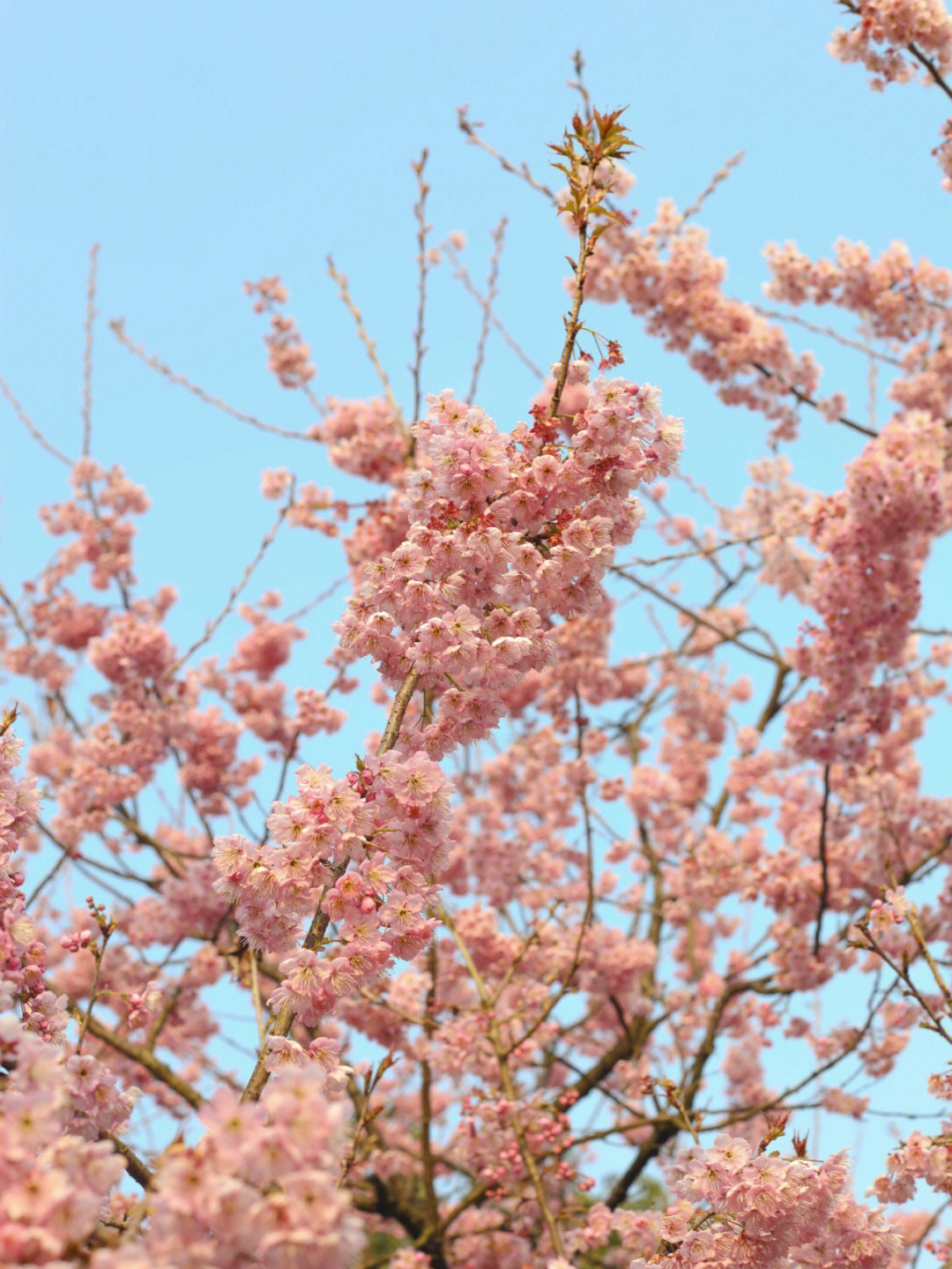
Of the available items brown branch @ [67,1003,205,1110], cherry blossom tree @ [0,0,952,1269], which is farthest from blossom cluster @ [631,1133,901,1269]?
brown branch @ [67,1003,205,1110]

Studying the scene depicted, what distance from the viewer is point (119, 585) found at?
8.51 metres

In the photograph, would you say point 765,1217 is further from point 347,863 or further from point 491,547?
point 491,547

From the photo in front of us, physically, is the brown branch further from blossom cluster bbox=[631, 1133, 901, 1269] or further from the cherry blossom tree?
blossom cluster bbox=[631, 1133, 901, 1269]

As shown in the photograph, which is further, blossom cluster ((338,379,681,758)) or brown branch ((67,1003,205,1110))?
brown branch ((67,1003,205,1110))

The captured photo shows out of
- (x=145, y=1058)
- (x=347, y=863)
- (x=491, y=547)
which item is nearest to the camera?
(x=347, y=863)

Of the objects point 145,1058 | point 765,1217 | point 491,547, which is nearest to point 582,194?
point 491,547

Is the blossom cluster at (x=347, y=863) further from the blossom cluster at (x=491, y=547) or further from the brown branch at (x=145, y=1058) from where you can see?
the brown branch at (x=145, y=1058)

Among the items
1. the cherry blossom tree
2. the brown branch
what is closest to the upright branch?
the cherry blossom tree

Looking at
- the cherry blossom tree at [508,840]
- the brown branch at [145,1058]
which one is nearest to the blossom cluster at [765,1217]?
the cherry blossom tree at [508,840]

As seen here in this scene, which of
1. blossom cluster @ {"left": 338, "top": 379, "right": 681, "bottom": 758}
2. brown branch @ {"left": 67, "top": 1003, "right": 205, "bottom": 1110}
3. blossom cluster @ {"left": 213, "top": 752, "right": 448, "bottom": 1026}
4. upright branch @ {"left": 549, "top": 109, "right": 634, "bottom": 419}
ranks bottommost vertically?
blossom cluster @ {"left": 213, "top": 752, "right": 448, "bottom": 1026}

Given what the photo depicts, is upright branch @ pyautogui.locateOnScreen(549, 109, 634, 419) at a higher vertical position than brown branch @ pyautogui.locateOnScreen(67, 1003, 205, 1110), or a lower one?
higher

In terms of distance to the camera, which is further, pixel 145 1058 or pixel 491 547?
pixel 145 1058

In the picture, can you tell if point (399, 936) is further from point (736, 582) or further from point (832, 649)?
point (736, 582)

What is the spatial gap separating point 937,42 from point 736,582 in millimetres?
4354
